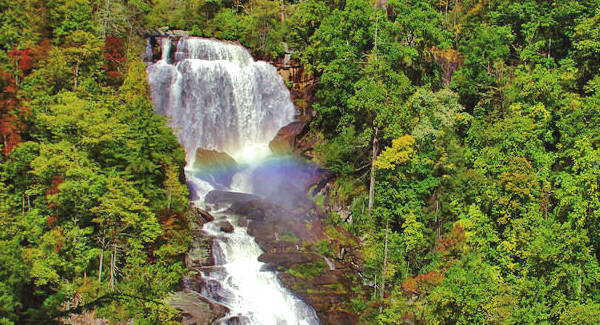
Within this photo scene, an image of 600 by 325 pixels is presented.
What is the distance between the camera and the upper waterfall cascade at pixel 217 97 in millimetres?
48031

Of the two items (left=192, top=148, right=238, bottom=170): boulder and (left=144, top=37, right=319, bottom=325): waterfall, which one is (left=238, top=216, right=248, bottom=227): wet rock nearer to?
(left=144, top=37, right=319, bottom=325): waterfall

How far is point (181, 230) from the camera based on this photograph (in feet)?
106

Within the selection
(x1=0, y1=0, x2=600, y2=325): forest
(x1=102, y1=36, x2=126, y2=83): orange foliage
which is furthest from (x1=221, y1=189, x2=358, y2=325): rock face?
(x1=102, y1=36, x2=126, y2=83): orange foliage

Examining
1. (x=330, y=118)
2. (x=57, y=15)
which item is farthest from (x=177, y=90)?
(x=330, y=118)

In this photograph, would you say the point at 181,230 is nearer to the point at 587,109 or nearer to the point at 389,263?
the point at 389,263

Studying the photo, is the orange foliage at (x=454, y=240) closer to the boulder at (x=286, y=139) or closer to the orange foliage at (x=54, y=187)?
the boulder at (x=286, y=139)

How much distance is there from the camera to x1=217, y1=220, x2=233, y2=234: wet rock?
35906 millimetres

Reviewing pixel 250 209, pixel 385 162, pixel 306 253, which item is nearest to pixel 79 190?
pixel 250 209

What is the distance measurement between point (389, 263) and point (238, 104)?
2471cm

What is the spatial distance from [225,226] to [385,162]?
1277cm

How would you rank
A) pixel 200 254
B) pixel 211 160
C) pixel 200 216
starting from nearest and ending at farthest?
pixel 200 254
pixel 200 216
pixel 211 160

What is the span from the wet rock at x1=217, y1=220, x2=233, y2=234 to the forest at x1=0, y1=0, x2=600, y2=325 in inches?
147

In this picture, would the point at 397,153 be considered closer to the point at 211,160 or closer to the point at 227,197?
the point at 227,197

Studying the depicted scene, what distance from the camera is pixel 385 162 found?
35844mm
